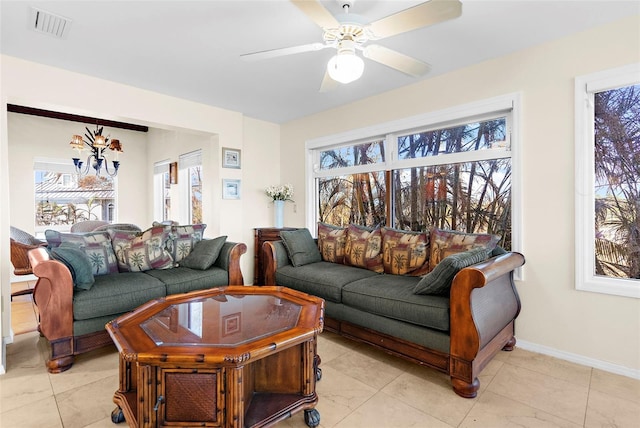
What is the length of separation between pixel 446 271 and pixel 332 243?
5.29ft

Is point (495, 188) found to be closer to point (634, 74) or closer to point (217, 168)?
point (634, 74)

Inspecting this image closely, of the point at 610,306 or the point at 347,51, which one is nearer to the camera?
the point at 347,51

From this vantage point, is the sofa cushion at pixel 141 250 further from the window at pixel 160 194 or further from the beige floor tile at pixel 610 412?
the beige floor tile at pixel 610 412

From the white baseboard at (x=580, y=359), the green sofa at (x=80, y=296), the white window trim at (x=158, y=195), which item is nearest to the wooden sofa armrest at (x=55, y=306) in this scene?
the green sofa at (x=80, y=296)

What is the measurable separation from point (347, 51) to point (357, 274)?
186 cm

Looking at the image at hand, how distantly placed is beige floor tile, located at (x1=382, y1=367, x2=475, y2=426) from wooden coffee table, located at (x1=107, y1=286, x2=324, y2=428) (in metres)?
0.62

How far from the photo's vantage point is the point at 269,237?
4.53 m

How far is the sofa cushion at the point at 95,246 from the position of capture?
2.79 metres

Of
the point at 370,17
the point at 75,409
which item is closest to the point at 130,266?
the point at 75,409

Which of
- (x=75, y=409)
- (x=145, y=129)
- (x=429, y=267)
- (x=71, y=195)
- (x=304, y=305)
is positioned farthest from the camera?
(x=145, y=129)

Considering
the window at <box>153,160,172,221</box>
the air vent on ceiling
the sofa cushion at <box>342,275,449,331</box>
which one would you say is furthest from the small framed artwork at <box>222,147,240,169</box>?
the sofa cushion at <box>342,275,449,331</box>

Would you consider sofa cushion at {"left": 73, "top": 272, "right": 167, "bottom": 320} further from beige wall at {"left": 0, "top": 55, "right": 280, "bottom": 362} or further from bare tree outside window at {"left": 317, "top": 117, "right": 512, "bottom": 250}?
bare tree outside window at {"left": 317, "top": 117, "right": 512, "bottom": 250}

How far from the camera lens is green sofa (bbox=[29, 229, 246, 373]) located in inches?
86.9

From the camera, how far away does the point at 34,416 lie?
1.74 m
